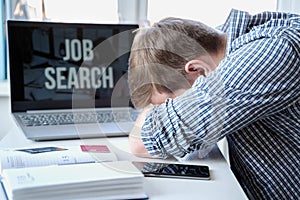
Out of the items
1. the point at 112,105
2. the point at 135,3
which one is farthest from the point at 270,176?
the point at 135,3

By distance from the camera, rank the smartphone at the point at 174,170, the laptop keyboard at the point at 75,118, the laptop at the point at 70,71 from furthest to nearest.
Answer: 1. the laptop at the point at 70,71
2. the laptop keyboard at the point at 75,118
3. the smartphone at the point at 174,170

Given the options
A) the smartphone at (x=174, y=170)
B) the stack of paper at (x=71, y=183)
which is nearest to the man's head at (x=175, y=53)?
the smartphone at (x=174, y=170)

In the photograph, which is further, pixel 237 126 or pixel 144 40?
pixel 144 40

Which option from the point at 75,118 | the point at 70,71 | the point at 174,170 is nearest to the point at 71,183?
the point at 174,170

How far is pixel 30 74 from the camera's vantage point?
1355mm

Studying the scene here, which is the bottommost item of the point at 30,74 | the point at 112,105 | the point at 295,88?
the point at 112,105

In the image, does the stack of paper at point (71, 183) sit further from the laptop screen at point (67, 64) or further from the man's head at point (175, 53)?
the laptop screen at point (67, 64)

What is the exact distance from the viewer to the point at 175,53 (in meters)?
1.00

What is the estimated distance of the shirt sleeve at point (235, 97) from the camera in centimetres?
82

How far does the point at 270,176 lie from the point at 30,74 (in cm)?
82

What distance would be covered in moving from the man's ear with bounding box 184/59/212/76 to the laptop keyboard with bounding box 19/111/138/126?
0.35m


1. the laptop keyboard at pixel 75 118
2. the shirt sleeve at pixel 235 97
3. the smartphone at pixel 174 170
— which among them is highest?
the shirt sleeve at pixel 235 97

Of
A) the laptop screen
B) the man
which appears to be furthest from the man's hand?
the laptop screen

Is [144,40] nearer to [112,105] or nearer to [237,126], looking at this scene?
[237,126]
